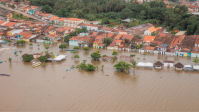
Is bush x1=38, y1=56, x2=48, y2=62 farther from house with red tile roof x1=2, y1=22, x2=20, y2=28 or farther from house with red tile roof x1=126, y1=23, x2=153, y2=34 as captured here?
house with red tile roof x1=2, y1=22, x2=20, y2=28

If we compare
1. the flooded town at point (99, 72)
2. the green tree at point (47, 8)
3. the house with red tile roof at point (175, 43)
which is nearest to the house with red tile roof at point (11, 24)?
the flooded town at point (99, 72)

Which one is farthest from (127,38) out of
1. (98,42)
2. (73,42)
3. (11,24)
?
(11,24)

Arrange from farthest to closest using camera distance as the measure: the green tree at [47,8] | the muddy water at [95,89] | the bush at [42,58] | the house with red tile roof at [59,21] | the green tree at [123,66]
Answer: the green tree at [47,8] → the house with red tile roof at [59,21] → the bush at [42,58] → the green tree at [123,66] → the muddy water at [95,89]

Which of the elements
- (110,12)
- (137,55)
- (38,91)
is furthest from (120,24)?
(38,91)

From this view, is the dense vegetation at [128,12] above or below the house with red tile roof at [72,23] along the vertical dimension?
above

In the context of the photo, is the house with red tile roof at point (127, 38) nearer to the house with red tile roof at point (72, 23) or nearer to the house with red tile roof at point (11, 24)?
the house with red tile roof at point (72, 23)

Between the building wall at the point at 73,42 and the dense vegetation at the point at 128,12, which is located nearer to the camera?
the building wall at the point at 73,42

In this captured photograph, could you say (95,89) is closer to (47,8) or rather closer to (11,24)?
(11,24)

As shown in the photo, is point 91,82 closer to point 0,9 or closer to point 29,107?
point 29,107
